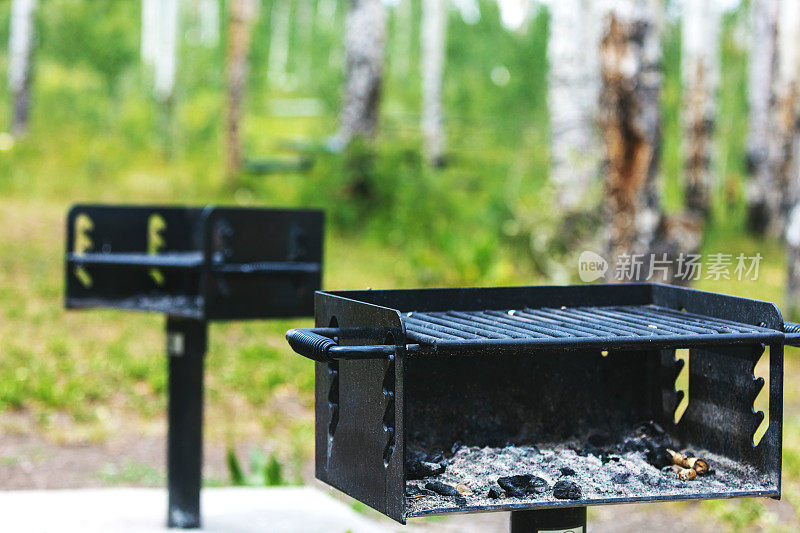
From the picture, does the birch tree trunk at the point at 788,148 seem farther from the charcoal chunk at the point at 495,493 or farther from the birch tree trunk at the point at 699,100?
the charcoal chunk at the point at 495,493

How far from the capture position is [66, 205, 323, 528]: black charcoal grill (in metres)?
3.76

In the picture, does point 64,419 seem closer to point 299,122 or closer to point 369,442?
point 369,442

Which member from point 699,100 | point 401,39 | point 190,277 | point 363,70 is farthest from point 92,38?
point 401,39

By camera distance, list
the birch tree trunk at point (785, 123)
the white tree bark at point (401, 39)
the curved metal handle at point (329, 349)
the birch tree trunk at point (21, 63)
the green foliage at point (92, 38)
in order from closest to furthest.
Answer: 1. the curved metal handle at point (329, 349)
2. the birch tree trunk at point (785, 123)
3. the birch tree trunk at point (21, 63)
4. the green foliage at point (92, 38)
5. the white tree bark at point (401, 39)

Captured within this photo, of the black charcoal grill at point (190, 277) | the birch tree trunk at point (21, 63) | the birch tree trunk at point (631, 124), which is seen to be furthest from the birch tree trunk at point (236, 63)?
the black charcoal grill at point (190, 277)

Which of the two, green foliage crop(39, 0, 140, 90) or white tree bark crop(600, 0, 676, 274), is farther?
green foliage crop(39, 0, 140, 90)

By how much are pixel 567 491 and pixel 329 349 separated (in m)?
0.69

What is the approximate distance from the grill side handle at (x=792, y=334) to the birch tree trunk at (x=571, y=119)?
7499 millimetres

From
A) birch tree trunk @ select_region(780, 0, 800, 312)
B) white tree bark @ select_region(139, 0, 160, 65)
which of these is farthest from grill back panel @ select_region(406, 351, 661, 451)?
white tree bark @ select_region(139, 0, 160, 65)

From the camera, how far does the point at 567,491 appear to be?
2.37 metres

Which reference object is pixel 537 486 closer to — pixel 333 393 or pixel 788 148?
pixel 333 393

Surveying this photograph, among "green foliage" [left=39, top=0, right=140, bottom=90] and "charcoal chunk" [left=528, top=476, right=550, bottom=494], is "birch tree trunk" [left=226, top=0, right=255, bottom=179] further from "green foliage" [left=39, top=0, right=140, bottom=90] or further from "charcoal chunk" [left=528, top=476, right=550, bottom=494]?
"charcoal chunk" [left=528, top=476, right=550, bottom=494]

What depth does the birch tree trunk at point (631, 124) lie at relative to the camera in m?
6.47

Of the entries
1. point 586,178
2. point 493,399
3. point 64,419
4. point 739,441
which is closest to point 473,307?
point 493,399
